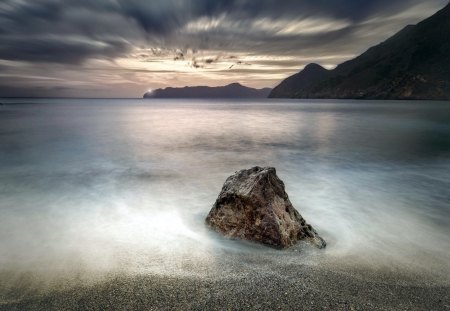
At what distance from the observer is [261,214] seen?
5031 millimetres

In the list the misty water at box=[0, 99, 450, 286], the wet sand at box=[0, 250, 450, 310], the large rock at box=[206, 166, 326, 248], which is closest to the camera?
the wet sand at box=[0, 250, 450, 310]

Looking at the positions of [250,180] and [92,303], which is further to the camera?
[250,180]

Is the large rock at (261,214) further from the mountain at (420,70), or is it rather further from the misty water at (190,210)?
the mountain at (420,70)

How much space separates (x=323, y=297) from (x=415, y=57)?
222614 millimetres

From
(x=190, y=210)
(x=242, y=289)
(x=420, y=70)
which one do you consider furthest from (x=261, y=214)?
(x=420, y=70)

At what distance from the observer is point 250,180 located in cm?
543

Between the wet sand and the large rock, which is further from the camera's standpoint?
the large rock

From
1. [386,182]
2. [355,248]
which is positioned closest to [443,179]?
[386,182]

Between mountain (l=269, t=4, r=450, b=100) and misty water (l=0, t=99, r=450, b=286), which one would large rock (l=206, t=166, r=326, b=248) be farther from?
mountain (l=269, t=4, r=450, b=100)

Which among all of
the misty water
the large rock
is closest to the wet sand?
the misty water

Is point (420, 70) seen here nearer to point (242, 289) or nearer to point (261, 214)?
point (261, 214)

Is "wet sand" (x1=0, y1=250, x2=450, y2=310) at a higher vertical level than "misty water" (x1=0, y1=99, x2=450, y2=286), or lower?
higher

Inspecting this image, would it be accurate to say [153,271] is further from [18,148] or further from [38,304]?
[18,148]

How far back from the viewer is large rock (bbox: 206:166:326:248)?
496 cm
